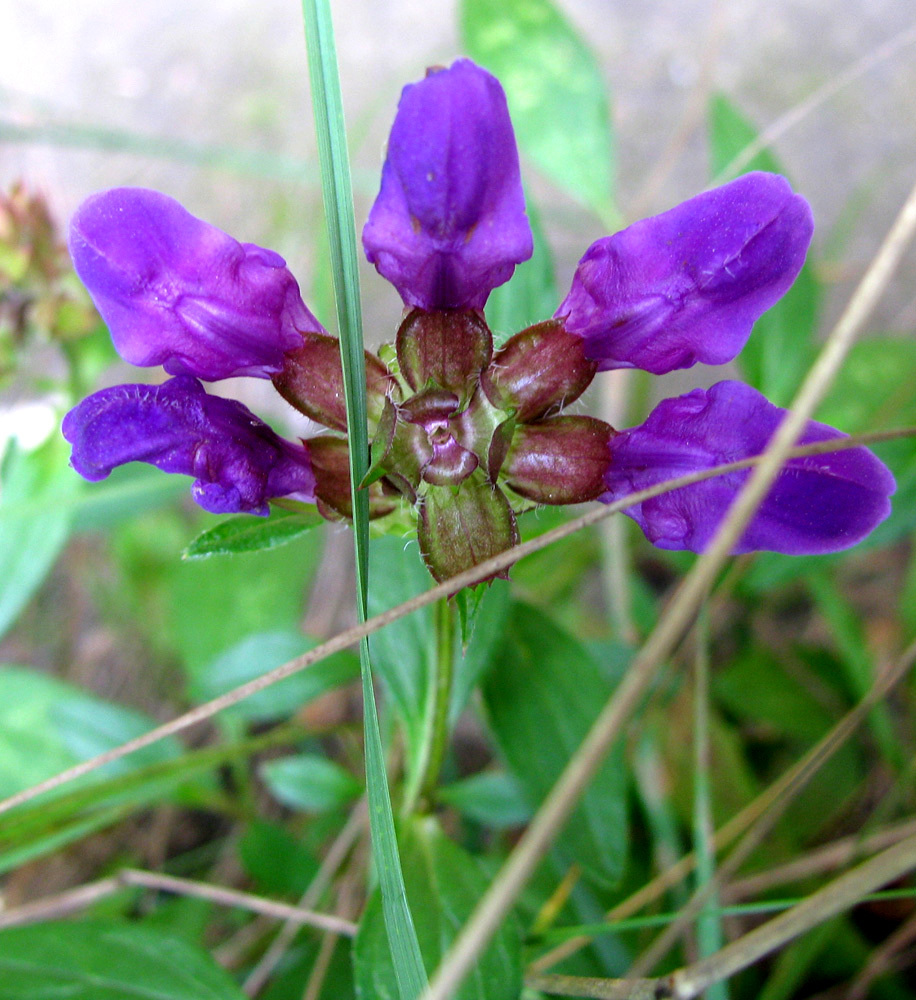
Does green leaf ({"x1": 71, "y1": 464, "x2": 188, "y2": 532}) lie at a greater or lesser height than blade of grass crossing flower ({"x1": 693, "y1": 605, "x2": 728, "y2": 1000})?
greater

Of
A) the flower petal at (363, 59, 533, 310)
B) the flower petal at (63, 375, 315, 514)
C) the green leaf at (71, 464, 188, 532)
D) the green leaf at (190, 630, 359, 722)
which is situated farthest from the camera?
the green leaf at (71, 464, 188, 532)

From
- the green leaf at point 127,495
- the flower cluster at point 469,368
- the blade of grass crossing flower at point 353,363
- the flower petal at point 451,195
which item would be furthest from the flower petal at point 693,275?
the green leaf at point 127,495

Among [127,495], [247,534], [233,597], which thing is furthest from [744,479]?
[233,597]

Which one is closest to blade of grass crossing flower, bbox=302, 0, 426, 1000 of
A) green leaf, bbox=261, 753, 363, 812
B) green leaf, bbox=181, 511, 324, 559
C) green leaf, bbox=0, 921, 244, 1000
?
green leaf, bbox=181, 511, 324, 559

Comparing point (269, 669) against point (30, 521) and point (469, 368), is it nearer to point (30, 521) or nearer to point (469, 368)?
point (30, 521)

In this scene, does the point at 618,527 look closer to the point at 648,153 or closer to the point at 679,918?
the point at 679,918

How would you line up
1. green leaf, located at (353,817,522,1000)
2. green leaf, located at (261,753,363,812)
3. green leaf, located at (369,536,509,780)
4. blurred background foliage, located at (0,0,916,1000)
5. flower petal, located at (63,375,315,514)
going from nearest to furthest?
1. flower petal, located at (63,375,315,514)
2. green leaf, located at (353,817,522,1000)
3. green leaf, located at (369,536,509,780)
4. blurred background foliage, located at (0,0,916,1000)
5. green leaf, located at (261,753,363,812)

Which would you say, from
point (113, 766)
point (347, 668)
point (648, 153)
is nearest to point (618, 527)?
point (347, 668)

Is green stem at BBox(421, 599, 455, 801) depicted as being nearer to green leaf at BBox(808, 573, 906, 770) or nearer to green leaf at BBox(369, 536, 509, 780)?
green leaf at BBox(369, 536, 509, 780)
